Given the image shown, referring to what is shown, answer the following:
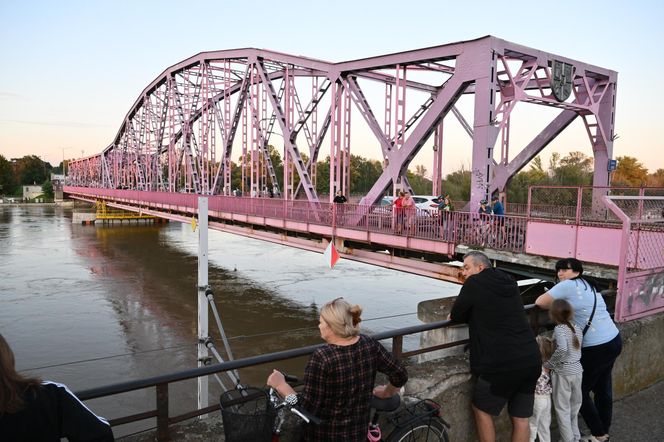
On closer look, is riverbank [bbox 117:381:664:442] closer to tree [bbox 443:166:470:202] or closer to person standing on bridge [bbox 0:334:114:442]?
person standing on bridge [bbox 0:334:114:442]

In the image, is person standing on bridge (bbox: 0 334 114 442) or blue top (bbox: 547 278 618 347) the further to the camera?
blue top (bbox: 547 278 618 347)

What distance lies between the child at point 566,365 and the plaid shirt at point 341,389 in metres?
1.83

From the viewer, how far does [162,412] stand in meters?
A: 3.02

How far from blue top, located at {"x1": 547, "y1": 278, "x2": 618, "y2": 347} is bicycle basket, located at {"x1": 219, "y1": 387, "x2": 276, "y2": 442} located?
257 centimetres

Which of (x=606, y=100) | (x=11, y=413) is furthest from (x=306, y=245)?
(x=11, y=413)

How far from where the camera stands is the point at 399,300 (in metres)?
20.2

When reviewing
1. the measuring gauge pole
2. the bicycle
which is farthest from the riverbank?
the measuring gauge pole

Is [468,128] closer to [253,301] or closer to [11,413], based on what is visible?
[253,301]

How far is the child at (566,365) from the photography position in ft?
12.8

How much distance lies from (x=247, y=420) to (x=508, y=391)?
1821mm

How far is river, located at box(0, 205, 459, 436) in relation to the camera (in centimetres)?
1272

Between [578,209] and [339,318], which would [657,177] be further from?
[339,318]

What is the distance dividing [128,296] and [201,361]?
658 inches

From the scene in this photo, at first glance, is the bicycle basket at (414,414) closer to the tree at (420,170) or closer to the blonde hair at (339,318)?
the blonde hair at (339,318)
